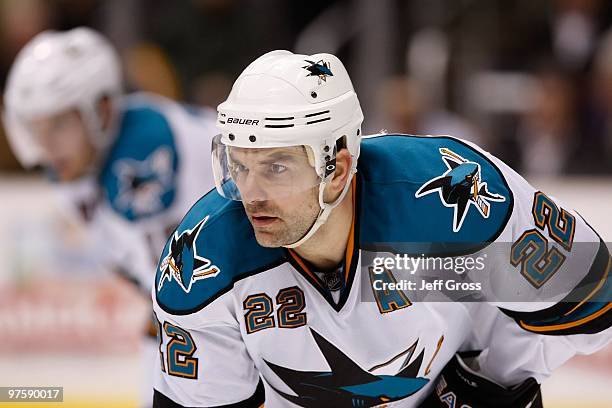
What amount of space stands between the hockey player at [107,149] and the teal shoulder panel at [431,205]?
4.93 feet

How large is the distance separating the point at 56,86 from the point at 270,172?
1.85 m

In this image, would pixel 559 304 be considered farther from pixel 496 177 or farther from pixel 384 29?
pixel 384 29

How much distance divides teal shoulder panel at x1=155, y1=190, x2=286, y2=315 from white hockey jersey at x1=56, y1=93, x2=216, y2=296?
1372mm

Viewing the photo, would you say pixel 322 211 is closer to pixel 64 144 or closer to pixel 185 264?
pixel 185 264

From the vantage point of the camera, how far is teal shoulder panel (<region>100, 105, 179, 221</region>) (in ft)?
12.3

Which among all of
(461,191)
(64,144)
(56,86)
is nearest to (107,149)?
(64,144)

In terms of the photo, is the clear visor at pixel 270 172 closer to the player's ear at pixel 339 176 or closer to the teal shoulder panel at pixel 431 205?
the player's ear at pixel 339 176

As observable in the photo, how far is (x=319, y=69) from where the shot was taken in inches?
90.8

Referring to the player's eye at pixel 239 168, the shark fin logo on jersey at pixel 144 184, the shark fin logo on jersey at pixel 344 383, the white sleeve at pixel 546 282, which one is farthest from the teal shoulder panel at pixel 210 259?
the shark fin logo on jersey at pixel 144 184

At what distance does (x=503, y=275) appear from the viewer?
2.44 metres

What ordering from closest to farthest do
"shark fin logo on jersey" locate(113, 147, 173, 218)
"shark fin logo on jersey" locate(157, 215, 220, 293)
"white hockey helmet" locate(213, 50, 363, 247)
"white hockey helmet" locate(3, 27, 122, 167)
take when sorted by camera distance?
"white hockey helmet" locate(213, 50, 363, 247) < "shark fin logo on jersey" locate(157, 215, 220, 293) < "shark fin logo on jersey" locate(113, 147, 173, 218) < "white hockey helmet" locate(3, 27, 122, 167)

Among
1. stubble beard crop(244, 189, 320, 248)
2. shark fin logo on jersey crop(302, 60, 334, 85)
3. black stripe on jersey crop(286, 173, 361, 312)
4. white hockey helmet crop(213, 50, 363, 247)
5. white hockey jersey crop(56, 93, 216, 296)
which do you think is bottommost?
white hockey jersey crop(56, 93, 216, 296)

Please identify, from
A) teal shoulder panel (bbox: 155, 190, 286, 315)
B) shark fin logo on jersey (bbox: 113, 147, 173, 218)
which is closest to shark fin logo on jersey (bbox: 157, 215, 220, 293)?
teal shoulder panel (bbox: 155, 190, 286, 315)

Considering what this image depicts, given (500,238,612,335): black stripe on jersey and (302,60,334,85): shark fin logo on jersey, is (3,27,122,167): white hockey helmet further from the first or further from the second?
(500,238,612,335): black stripe on jersey
